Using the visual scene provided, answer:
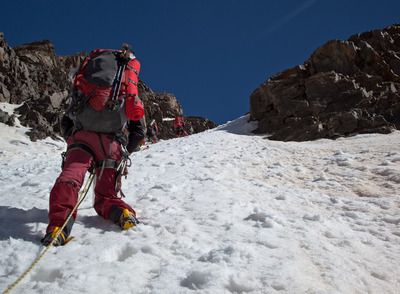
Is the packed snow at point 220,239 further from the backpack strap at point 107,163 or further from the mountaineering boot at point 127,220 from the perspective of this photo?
the backpack strap at point 107,163

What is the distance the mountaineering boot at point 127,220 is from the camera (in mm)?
2654

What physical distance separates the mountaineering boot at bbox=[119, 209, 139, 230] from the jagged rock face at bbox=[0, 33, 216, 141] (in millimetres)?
22805

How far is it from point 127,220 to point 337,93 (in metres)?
17.8

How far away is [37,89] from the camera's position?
37.7m

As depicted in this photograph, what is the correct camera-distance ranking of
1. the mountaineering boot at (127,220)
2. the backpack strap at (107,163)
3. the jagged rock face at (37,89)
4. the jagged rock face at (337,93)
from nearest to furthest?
the mountaineering boot at (127,220), the backpack strap at (107,163), the jagged rock face at (337,93), the jagged rock face at (37,89)

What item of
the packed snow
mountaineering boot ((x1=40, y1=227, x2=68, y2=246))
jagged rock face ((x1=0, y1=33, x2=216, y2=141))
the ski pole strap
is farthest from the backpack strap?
jagged rock face ((x1=0, y1=33, x2=216, y2=141))

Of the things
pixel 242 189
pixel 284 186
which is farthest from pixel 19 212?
pixel 284 186

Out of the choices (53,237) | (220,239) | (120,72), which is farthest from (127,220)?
(120,72)

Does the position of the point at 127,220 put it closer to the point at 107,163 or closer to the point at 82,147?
the point at 107,163

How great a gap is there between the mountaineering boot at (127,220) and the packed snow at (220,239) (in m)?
0.08

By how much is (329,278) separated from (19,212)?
3.23 m

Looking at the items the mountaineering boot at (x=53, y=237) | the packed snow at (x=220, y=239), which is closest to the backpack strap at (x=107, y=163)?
the packed snow at (x=220, y=239)

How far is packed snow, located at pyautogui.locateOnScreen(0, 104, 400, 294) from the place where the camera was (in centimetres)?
178

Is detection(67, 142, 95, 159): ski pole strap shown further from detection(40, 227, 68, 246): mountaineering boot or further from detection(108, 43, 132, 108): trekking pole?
detection(40, 227, 68, 246): mountaineering boot
